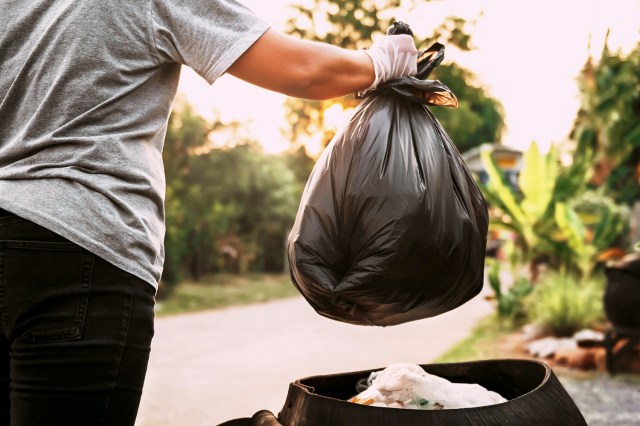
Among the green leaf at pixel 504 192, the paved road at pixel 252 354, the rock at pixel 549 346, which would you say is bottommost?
the paved road at pixel 252 354

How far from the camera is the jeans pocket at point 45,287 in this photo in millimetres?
1170

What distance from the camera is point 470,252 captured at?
147 centimetres

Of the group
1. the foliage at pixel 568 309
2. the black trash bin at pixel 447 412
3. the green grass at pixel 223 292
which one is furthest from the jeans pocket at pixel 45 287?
the green grass at pixel 223 292

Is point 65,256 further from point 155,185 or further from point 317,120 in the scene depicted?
point 317,120

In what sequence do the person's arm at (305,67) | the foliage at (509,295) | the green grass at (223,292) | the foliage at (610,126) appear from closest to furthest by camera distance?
1. the person's arm at (305,67)
2. the foliage at (509,295)
3. the foliage at (610,126)
4. the green grass at (223,292)

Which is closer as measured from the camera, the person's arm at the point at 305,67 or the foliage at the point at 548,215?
the person's arm at the point at 305,67

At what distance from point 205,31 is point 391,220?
516mm

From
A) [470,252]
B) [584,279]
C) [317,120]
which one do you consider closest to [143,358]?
[470,252]

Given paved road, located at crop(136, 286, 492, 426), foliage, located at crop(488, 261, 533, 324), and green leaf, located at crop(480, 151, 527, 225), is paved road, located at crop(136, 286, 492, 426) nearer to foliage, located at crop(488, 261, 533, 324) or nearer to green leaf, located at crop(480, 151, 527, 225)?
foliage, located at crop(488, 261, 533, 324)

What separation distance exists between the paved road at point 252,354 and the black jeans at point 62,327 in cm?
303

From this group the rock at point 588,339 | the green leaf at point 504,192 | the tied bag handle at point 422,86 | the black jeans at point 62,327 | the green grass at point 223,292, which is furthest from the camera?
the green grass at point 223,292

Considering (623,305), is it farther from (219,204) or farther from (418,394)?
(219,204)

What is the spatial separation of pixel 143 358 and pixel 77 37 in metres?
0.60

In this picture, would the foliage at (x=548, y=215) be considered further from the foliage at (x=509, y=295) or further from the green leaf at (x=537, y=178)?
the foliage at (x=509, y=295)
